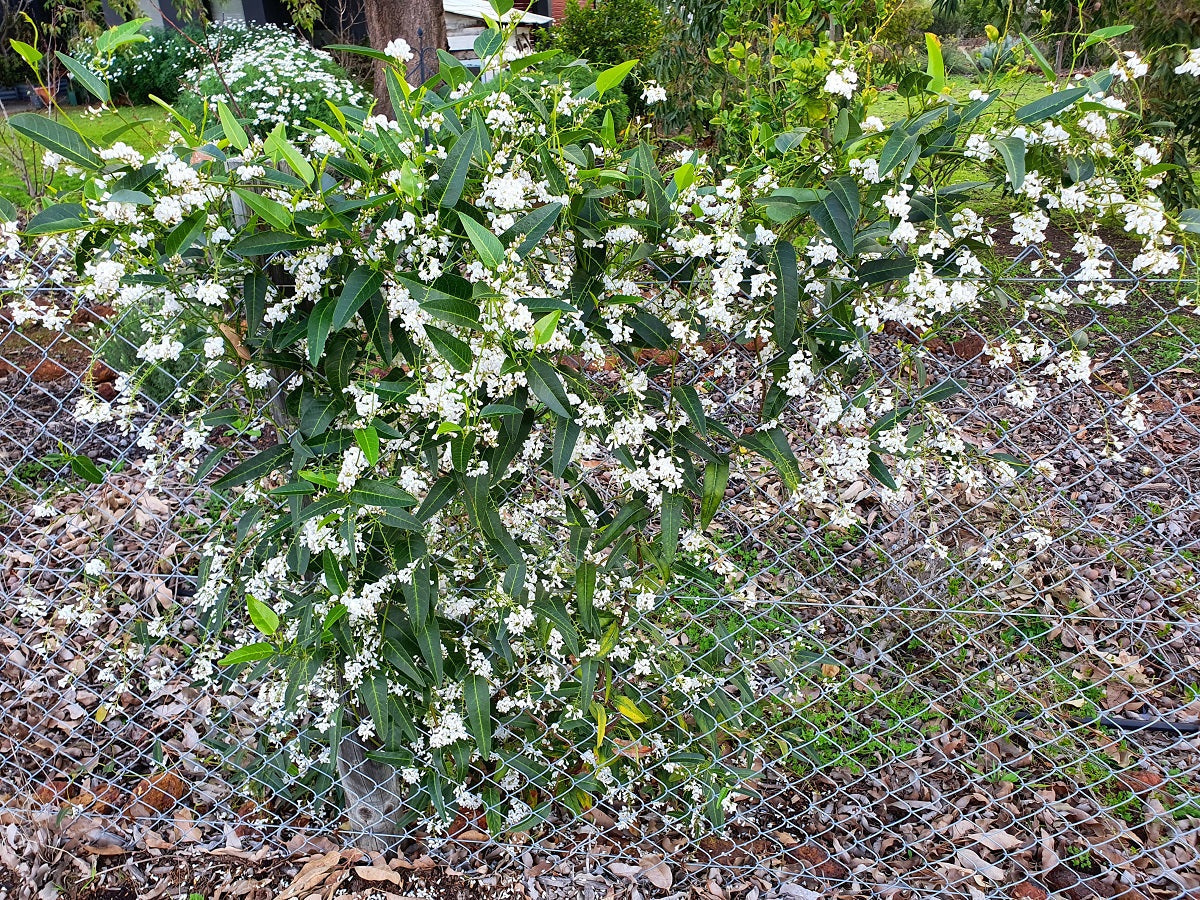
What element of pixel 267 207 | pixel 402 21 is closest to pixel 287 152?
pixel 267 207

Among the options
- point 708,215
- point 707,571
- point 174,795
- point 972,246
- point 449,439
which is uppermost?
point 708,215

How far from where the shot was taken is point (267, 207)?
1133 millimetres

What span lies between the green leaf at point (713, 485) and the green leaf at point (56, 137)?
1007 mm

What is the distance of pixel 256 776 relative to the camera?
6.22ft

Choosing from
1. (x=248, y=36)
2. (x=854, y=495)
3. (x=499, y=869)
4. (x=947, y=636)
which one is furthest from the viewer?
(x=248, y=36)

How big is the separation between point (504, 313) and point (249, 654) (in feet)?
2.53

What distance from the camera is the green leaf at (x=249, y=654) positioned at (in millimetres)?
1414

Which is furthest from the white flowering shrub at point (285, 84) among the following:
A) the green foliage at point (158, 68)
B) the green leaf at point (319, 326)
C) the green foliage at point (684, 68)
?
the green leaf at point (319, 326)

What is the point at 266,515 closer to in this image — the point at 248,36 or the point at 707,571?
the point at 707,571

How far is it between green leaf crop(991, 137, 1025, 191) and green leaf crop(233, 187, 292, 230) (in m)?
0.98

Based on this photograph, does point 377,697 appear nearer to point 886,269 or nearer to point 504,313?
point 504,313

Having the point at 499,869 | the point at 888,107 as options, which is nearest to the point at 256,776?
the point at 499,869

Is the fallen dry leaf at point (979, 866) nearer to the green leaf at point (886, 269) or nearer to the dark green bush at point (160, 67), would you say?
the green leaf at point (886, 269)

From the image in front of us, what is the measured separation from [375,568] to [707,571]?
2.06ft
